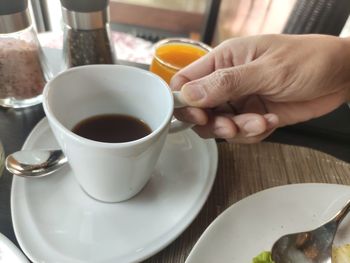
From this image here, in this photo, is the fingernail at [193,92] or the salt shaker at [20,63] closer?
the fingernail at [193,92]

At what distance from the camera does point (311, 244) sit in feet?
1.55

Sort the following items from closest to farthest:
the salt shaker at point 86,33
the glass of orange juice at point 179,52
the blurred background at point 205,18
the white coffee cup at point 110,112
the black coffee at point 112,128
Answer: the white coffee cup at point 110,112 → the black coffee at point 112,128 → the salt shaker at point 86,33 → the glass of orange juice at point 179,52 → the blurred background at point 205,18

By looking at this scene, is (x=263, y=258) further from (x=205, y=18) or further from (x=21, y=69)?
(x=205, y=18)

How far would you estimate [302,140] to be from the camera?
2.15ft

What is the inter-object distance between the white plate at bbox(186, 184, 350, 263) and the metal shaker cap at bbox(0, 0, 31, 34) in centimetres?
45

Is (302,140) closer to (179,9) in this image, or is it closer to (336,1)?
(336,1)

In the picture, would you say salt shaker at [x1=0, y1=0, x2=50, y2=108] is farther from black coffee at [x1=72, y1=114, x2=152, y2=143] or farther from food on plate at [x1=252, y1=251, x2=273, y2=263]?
food on plate at [x1=252, y1=251, x2=273, y2=263]

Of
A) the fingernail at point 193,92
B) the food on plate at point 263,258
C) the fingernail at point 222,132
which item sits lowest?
the food on plate at point 263,258

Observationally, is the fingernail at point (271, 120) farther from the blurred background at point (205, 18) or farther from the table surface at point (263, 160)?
the blurred background at point (205, 18)

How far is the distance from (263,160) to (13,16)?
0.49m

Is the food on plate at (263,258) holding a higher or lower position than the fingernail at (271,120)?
lower

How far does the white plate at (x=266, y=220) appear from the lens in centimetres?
43

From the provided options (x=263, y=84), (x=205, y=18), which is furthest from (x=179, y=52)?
(x=205, y=18)

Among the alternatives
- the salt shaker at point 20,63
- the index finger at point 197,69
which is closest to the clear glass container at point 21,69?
the salt shaker at point 20,63
